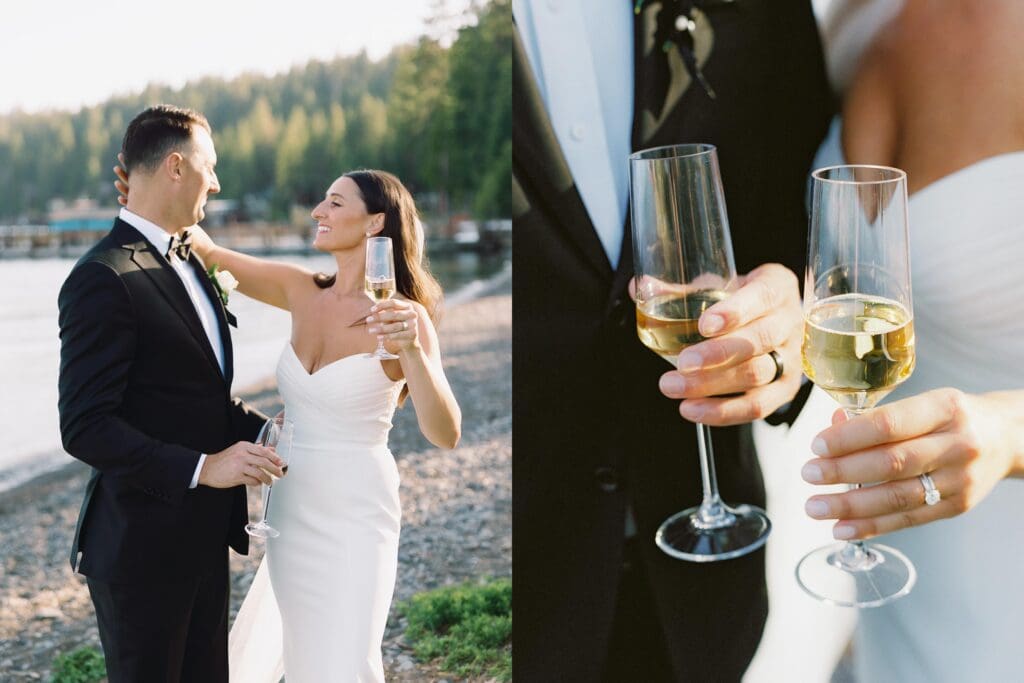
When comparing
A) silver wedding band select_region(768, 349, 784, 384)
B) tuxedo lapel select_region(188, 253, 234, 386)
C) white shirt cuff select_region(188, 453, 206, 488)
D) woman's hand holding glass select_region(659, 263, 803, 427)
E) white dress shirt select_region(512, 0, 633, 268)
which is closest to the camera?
woman's hand holding glass select_region(659, 263, 803, 427)

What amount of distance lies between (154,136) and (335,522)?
77cm

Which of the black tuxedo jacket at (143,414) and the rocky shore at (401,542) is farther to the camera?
the rocky shore at (401,542)

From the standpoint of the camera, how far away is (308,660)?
1.93 meters

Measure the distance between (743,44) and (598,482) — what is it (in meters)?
0.98

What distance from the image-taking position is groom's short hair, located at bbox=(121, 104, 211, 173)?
1704 mm

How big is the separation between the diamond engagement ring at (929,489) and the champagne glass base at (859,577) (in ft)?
1.18

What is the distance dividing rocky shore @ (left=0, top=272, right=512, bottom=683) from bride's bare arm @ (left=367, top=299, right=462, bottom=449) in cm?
74

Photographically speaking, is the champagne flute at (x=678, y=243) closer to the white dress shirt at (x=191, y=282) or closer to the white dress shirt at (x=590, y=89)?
the white dress shirt at (x=590, y=89)

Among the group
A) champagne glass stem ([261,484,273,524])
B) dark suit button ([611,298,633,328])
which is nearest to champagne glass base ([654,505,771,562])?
dark suit button ([611,298,633,328])

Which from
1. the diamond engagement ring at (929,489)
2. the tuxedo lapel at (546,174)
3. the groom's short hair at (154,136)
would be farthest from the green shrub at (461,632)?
the diamond engagement ring at (929,489)

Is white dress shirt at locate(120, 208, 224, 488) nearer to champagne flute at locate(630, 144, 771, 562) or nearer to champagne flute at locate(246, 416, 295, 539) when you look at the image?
champagne flute at locate(246, 416, 295, 539)

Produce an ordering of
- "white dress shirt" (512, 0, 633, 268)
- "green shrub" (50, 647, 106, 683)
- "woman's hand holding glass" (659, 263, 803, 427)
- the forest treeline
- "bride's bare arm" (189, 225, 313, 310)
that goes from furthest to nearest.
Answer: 1. "green shrub" (50, 647, 106, 683)
2. the forest treeline
3. "white dress shirt" (512, 0, 633, 268)
4. "bride's bare arm" (189, 225, 313, 310)
5. "woman's hand holding glass" (659, 263, 803, 427)

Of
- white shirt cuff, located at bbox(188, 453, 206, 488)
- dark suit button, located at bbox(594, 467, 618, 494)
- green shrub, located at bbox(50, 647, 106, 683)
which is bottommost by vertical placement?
green shrub, located at bbox(50, 647, 106, 683)

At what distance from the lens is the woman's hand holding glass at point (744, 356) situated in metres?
1.45
